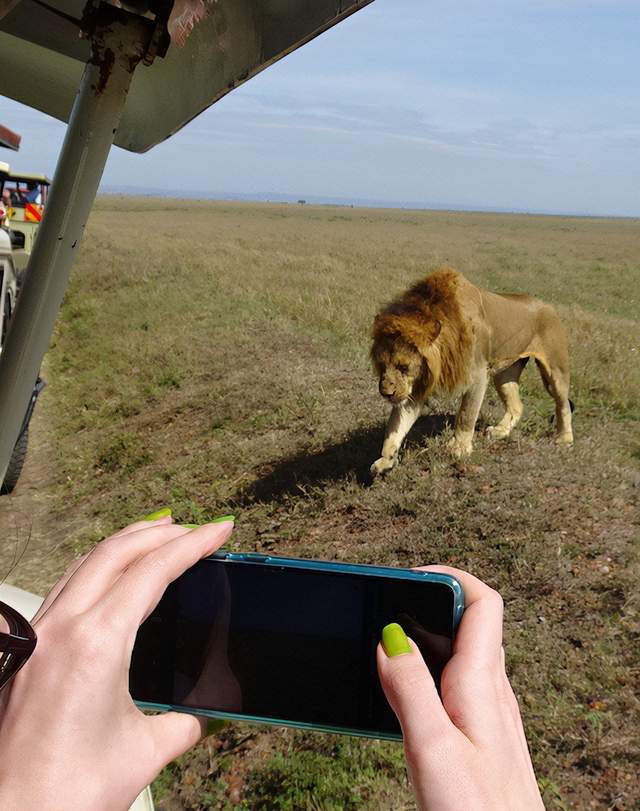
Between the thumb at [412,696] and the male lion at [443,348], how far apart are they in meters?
4.83

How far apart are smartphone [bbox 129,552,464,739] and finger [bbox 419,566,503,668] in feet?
0.26

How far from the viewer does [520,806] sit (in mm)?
922

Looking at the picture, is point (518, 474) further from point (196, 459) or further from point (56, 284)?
point (56, 284)

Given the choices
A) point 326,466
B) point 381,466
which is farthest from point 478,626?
point 326,466

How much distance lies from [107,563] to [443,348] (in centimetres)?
514

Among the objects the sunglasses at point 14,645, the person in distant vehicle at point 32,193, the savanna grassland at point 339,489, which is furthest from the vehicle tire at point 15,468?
the person in distant vehicle at point 32,193

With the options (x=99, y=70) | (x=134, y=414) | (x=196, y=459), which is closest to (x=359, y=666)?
(x=99, y=70)

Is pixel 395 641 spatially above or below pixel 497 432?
above

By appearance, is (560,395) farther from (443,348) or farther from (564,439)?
(443,348)

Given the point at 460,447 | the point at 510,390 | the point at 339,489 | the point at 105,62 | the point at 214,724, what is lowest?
the point at 339,489

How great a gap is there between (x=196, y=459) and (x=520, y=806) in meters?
6.75

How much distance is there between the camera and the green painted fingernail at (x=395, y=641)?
3.68ft

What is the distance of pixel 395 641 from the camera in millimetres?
1162

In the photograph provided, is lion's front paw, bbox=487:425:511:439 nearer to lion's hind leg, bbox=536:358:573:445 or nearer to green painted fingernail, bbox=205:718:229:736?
lion's hind leg, bbox=536:358:573:445
